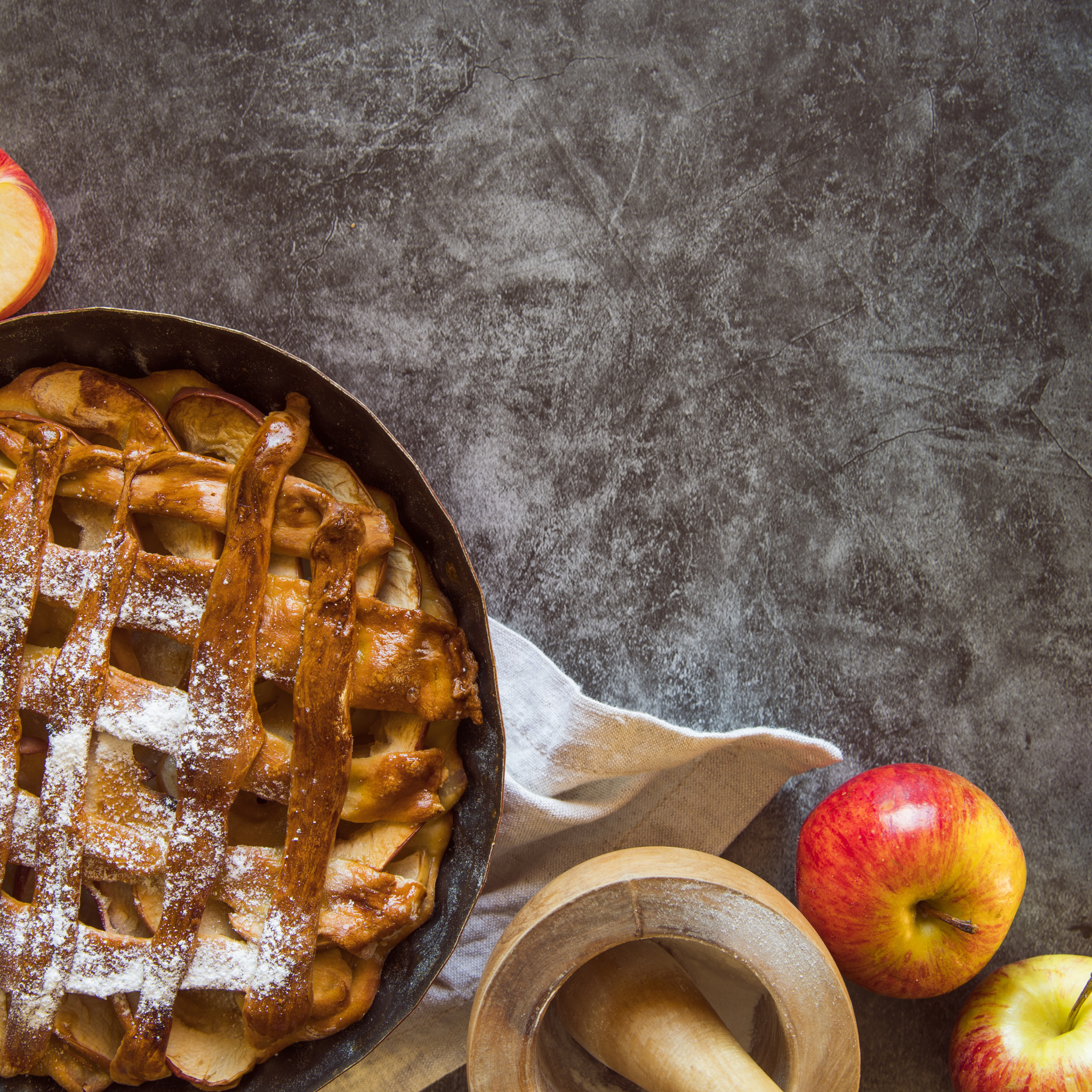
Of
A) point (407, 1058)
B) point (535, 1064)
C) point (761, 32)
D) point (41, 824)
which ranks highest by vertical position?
point (761, 32)

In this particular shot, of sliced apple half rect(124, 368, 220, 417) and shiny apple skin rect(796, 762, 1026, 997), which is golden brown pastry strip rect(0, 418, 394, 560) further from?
shiny apple skin rect(796, 762, 1026, 997)

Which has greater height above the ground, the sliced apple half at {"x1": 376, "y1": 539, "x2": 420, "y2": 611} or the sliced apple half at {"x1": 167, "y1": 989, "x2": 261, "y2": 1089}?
the sliced apple half at {"x1": 376, "y1": 539, "x2": 420, "y2": 611}

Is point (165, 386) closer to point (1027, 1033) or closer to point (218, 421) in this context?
point (218, 421)

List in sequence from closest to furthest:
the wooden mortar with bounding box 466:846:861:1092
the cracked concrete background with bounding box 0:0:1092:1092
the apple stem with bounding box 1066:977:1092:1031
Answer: the wooden mortar with bounding box 466:846:861:1092, the apple stem with bounding box 1066:977:1092:1031, the cracked concrete background with bounding box 0:0:1092:1092

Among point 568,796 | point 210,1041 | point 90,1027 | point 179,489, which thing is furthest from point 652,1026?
point 179,489

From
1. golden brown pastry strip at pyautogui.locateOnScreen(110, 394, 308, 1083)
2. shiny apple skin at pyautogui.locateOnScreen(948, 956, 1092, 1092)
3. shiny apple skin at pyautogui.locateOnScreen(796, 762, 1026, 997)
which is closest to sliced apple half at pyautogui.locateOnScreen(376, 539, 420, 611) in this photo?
golden brown pastry strip at pyautogui.locateOnScreen(110, 394, 308, 1083)

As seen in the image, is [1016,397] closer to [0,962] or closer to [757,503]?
[757,503]

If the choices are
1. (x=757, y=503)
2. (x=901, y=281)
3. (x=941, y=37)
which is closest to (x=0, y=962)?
(x=757, y=503)
